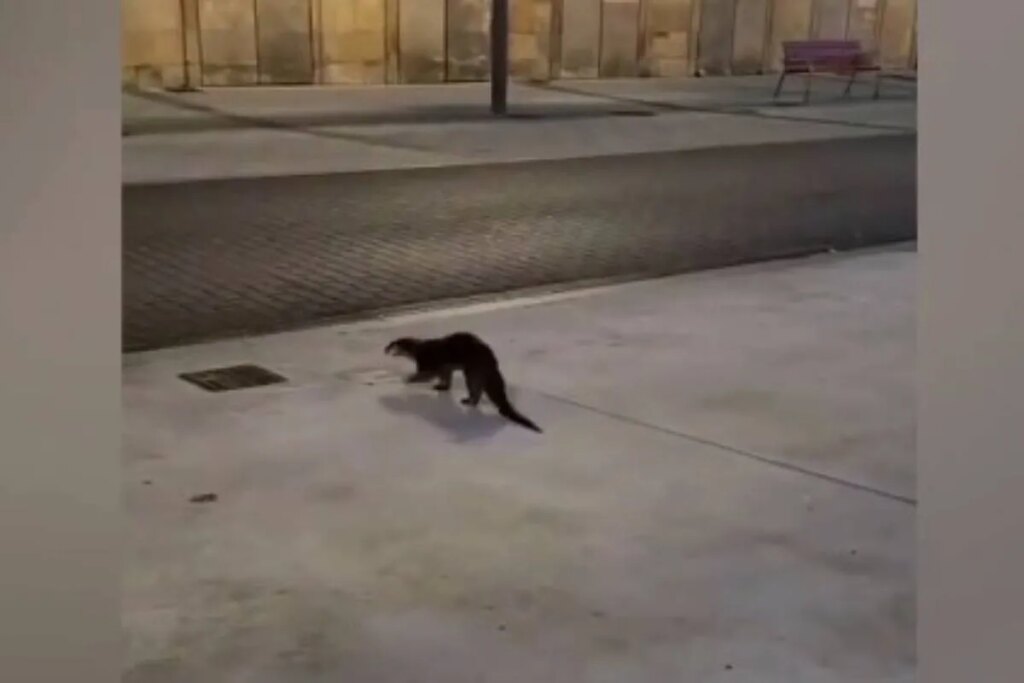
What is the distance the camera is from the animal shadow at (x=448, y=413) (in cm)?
477

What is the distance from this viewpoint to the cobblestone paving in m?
6.89

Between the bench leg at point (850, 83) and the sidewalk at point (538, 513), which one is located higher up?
the bench leg at point (850, 83)

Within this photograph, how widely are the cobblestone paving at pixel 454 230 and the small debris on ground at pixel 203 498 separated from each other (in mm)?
1883

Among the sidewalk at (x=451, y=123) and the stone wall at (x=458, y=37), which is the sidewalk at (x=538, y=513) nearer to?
the sidewalk at (x=451, y=123)

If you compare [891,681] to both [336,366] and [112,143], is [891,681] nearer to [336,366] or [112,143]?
[112,143]

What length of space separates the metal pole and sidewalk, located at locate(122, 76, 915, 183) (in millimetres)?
214

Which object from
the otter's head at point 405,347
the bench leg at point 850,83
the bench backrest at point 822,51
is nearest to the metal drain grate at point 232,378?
A: the otter's head at point 405,347

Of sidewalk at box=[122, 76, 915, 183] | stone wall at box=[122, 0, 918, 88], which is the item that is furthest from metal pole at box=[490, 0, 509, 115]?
stone wall at box=[122, 0, 918, 88]

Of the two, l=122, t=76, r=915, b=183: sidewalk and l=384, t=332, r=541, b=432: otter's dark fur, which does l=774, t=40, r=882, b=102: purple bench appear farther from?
l=384, t=332, r=541, b=432: otter's dark fur

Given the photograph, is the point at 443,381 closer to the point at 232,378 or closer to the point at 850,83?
the point at 232,378

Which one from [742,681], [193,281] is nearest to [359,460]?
[742,681]

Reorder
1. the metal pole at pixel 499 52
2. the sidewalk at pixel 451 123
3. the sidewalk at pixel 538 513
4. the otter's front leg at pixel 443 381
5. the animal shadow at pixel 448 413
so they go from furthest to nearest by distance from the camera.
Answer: the metal pole at pixel 499 52 → the sidewalk at pixel 451 123 → the otter's front leg at pixel 443 381 → the animal shadow at pixel 448 413 → the sidewalk at pixel 538 513

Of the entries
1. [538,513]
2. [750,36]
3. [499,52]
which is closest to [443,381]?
[538,513]

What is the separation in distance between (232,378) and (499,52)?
34.5 feet
